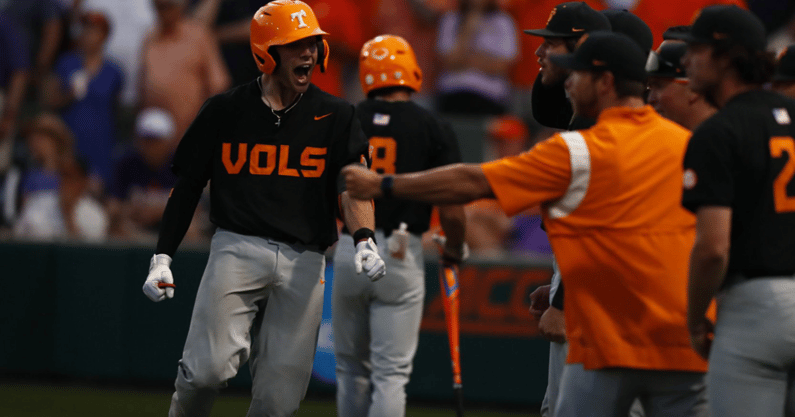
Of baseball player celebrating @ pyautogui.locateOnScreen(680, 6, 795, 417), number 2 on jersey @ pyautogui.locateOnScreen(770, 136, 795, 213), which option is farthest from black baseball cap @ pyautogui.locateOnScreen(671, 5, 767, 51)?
number 2 on jersey @ pyautogui.locateOnScreen(770, 136, 795, 213)

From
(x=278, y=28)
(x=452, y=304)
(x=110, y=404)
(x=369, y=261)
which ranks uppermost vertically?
(x=278, y=28)

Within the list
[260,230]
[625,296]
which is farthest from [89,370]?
[625,296]

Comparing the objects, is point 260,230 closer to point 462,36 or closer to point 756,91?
point 756,91

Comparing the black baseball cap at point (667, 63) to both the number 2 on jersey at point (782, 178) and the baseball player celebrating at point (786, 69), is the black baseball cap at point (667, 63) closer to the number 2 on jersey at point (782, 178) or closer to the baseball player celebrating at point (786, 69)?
the baseball player celebrating at point (786, 69)

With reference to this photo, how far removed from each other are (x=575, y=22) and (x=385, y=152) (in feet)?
7.07

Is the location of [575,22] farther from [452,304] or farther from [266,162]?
[452,304]

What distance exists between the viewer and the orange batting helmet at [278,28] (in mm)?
4844

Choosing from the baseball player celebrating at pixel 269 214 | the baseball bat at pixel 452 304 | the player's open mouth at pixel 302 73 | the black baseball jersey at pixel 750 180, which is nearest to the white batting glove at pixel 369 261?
the baseball player celebrating at pixel 269 214

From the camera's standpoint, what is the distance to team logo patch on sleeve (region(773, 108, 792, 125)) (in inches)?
128

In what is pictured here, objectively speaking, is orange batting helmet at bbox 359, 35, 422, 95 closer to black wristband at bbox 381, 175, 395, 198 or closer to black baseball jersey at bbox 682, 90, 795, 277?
black wristband at bbox 381, 175, 395, 198

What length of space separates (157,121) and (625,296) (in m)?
7.47

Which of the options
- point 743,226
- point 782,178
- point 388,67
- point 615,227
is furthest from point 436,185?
point 388,67

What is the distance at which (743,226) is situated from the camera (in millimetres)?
3230

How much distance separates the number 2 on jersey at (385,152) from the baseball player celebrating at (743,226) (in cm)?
318
